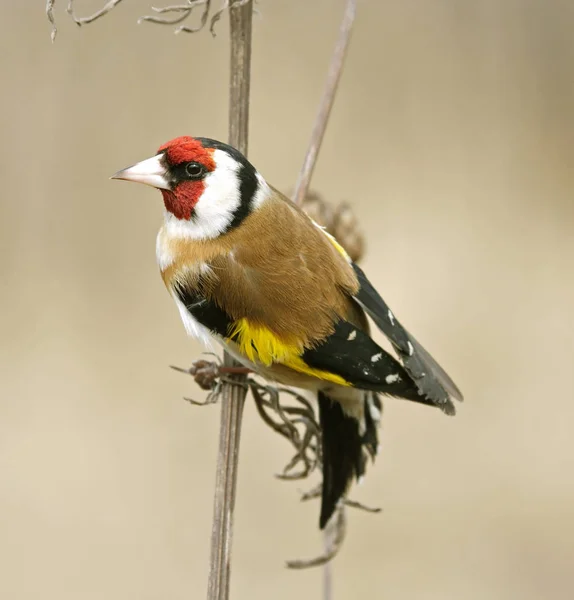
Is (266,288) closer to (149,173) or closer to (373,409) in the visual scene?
(149,173)

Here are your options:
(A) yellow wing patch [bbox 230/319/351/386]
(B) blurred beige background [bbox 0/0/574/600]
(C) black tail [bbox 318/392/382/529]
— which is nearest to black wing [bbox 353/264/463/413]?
(A) yellow wing patch [bbox 230/319/351/386]

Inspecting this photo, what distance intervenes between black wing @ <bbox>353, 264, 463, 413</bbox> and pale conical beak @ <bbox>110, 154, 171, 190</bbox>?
22.9 inches

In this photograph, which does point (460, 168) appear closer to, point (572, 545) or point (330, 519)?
point (572, 545)

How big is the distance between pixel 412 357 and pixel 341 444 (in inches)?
14.4

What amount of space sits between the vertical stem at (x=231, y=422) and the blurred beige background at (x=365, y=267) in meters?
2.03

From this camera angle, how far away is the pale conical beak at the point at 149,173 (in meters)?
2.18

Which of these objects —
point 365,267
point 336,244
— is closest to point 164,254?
point 336,244

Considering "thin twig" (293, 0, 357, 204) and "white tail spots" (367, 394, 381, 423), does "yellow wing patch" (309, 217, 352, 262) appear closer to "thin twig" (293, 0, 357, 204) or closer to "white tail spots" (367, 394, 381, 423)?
"thin twig" (293, 0, 357, 204)

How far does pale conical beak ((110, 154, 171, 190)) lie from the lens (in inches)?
85.7

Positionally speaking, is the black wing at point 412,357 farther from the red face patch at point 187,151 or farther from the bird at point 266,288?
the red face patch at point 187,151

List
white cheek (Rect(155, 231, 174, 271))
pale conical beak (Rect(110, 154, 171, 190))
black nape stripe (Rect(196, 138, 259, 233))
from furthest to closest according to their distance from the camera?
white cheek (Rect(155, 231, 174, 271))
black nape stripe (Rect(196, 138, 259, 233))
pale conical beak (Rect(110, 154, 171, 190))

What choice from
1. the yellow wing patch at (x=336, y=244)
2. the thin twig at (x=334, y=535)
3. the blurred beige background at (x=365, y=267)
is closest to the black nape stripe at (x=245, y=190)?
the yellow wing patch at (x=336, y=244)

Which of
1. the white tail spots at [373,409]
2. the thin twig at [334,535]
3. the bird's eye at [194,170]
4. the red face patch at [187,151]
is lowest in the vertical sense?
the thin twig at [334,535]

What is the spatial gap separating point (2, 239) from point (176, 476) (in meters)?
1.32
